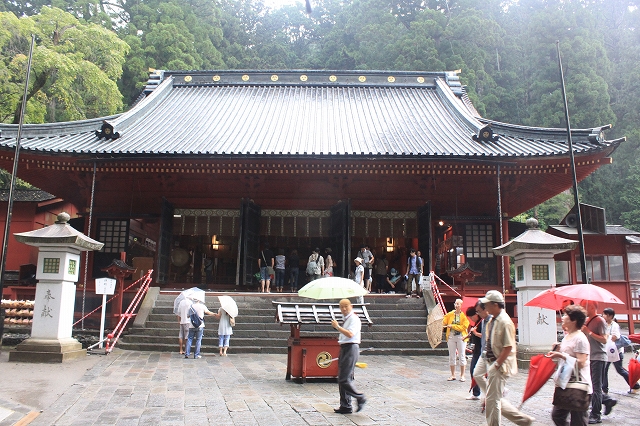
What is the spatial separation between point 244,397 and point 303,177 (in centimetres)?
1065

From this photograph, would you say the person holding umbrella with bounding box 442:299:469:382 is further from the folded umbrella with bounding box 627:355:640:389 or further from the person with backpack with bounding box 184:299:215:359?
the person with backpack with bounding box 184:299:215:359

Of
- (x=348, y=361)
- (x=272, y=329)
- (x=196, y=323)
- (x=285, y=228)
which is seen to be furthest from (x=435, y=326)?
(x=285, y=228)

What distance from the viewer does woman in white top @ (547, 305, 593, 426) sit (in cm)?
457

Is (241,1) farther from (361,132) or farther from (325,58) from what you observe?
(361,132)

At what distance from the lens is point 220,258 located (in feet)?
72.7

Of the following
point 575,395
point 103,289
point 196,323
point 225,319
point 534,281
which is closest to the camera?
point 575,395

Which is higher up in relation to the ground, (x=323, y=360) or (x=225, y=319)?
(x=225, y=319)

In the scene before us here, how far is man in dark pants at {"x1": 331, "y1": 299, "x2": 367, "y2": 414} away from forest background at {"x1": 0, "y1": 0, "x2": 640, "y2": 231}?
803 inches

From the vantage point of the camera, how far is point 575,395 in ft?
14.9

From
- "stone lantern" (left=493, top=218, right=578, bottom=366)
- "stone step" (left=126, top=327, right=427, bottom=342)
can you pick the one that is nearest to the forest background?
"stone step" (left=126, top=327, right=427, bottom=342)

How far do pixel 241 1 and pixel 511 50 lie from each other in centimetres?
2842

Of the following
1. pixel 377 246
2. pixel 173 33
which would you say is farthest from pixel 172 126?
pixel 173 33

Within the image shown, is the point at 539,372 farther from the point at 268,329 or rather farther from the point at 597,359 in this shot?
the point at 268,329

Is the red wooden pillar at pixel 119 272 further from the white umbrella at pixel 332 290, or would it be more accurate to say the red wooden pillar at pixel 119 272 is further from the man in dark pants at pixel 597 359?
the man in dark pants at pixel 597 359
